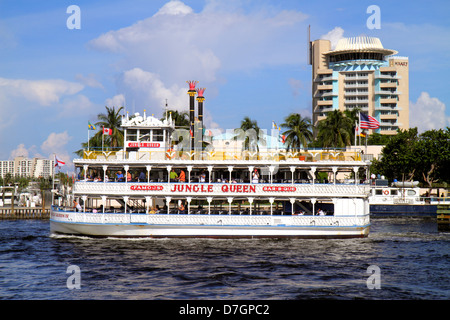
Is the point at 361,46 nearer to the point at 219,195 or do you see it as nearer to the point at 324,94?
the point at 324,94

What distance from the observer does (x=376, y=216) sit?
60.9 metres

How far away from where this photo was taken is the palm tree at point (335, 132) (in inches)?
2884

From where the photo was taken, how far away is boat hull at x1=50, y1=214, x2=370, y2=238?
108 feet

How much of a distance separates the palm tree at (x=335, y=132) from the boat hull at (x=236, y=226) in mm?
40240

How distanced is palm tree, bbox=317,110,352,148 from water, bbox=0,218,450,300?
1504 inches

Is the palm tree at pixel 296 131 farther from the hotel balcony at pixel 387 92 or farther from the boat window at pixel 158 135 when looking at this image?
the hotel balcony at pixel 387 92

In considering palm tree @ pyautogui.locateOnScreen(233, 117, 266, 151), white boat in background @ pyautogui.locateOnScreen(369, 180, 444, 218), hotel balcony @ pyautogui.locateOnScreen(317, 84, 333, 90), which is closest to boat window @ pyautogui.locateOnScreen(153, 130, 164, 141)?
palm tree @ pyautogui.locateOnScreen(233, 117, 266, 151)

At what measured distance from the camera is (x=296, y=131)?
6994 centimetres

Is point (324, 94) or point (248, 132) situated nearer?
point (248, 132)

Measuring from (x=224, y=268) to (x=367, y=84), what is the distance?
349 ft

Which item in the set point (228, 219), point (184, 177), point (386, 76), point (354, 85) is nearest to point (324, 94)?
point (354, 85)

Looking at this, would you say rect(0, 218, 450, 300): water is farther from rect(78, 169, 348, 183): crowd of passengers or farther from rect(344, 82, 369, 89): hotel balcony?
rect(344, 82, 369, 89): hotel balcony
